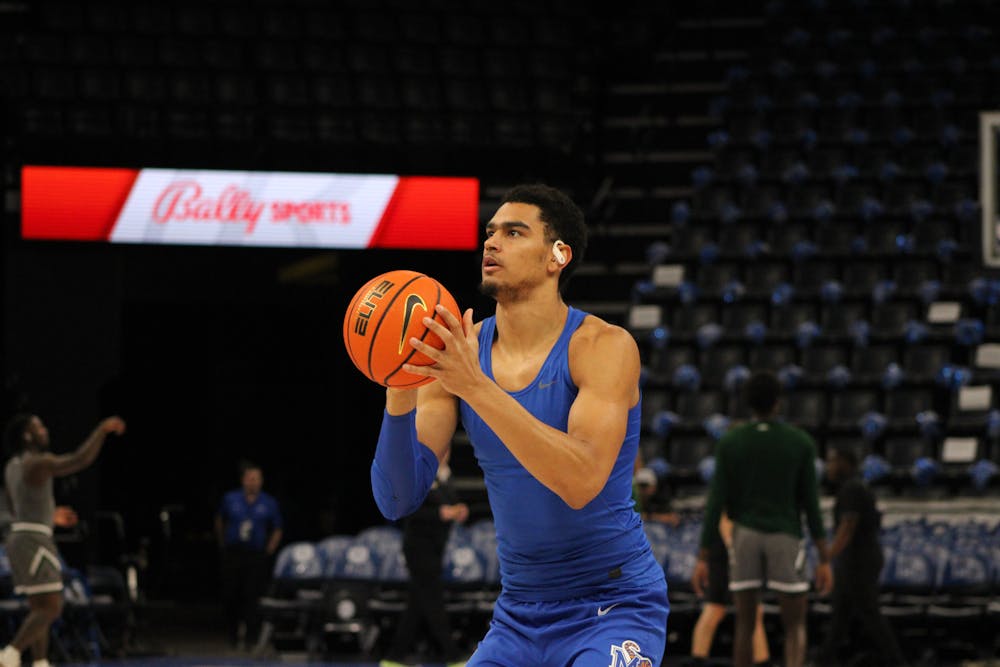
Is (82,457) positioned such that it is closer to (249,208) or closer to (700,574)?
(700,574)

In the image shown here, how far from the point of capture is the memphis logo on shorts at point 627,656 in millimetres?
3910

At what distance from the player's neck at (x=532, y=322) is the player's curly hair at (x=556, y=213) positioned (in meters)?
0.14

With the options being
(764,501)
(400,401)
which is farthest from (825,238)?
(400,401)

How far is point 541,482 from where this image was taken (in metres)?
3.81

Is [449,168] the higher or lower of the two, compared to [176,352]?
higher

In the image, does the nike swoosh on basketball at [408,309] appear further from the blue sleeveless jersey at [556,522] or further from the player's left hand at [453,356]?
the blue sleeveless jersey at [556,522]

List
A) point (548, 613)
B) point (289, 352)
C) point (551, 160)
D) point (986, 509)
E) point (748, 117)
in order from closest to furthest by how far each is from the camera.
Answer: point (548, 613) < point (986, 509) < point (551, 160) < point (748, 117) < point (289, 352)

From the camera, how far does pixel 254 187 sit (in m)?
15.9

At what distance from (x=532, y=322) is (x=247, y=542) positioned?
10820 millimetres

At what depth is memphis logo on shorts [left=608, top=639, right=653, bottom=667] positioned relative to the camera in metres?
3.91

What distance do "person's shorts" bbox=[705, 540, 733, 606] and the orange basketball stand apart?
662cm

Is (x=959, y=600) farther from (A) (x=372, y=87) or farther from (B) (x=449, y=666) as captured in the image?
(A) (x=372, y=87)

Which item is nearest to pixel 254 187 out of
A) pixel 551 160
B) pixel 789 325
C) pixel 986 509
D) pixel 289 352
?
pixel 551 160

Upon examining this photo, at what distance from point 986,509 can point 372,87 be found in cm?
847
